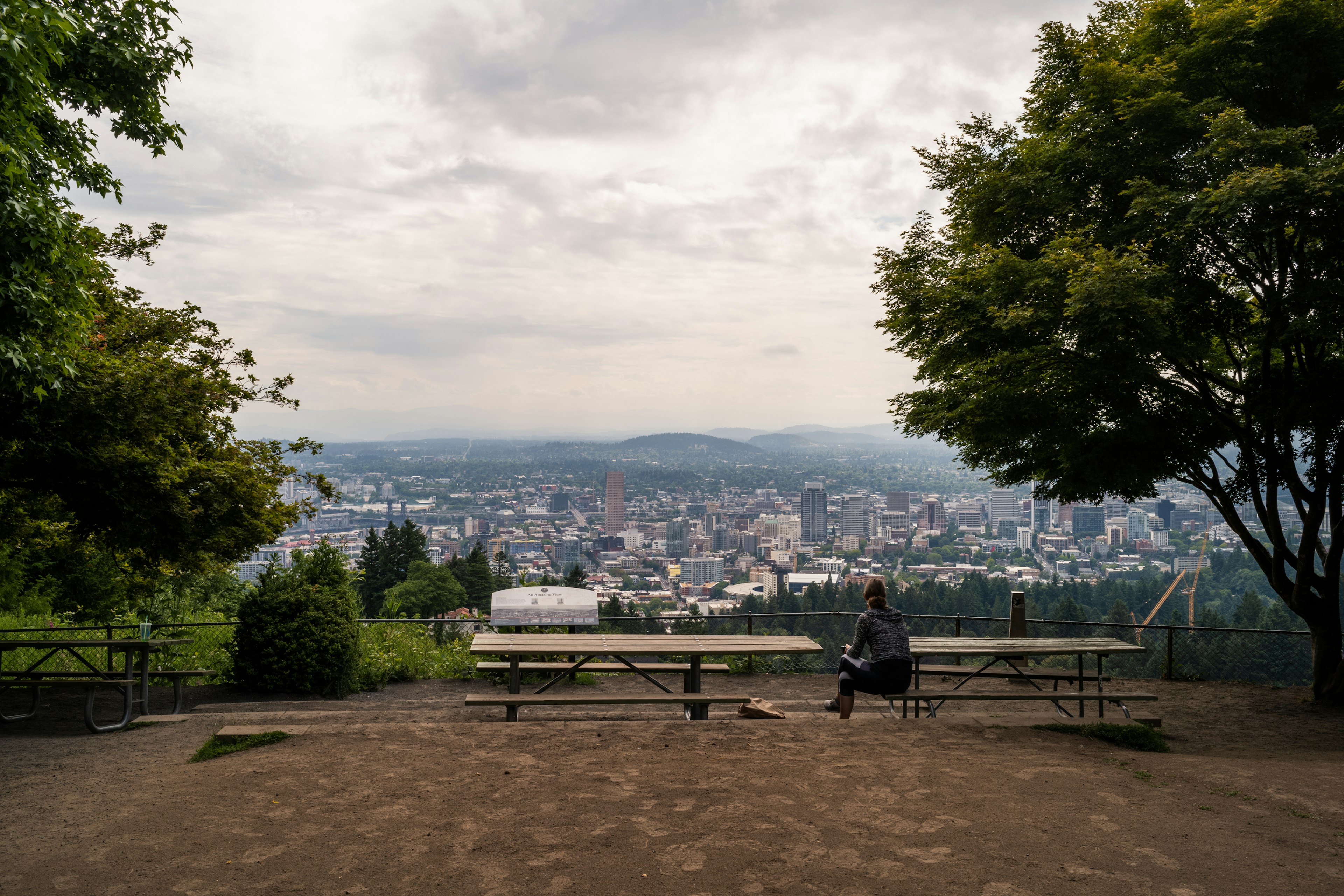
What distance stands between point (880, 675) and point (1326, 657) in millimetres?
7285

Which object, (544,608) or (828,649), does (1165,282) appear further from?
(828,649)

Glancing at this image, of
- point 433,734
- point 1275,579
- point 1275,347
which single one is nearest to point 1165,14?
point 1275,347

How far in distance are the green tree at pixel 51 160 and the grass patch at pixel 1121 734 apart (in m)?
8.19

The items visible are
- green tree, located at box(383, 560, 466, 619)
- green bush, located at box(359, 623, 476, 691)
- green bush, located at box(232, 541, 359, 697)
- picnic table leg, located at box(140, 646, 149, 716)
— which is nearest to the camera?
picnic table leg, located at box(140, 646, 149, 716)

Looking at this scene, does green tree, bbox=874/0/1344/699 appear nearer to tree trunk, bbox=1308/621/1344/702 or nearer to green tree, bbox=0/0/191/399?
tree trunk, bbox=1308/621/1344/702

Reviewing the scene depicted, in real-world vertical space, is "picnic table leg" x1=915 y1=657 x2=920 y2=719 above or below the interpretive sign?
below

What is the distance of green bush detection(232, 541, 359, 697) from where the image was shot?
31.0ft

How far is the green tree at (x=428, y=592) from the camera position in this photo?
109 ft

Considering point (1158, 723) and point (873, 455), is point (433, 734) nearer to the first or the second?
point (1158, 723)

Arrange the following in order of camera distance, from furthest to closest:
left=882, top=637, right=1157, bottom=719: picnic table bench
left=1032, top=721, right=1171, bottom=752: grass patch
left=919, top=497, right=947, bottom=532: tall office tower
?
1. left=919, top=497, right=947, bottom=532: tall office tower
2. left=882, top=637, right=1157, bottom=719: picnic table bench
3. left=1032, top=721, right=1171, bottom=752: grass patch

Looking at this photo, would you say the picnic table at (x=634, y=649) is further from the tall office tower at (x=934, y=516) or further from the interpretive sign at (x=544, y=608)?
the tall office tower at (x=934, y=516)

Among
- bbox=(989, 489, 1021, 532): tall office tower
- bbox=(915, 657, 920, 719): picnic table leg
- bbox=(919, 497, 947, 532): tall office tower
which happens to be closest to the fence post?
bbox=(915, 657, 920, 719): picnic table leg

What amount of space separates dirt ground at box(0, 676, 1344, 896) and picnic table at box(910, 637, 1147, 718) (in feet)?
2.14

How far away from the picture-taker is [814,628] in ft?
85.5
